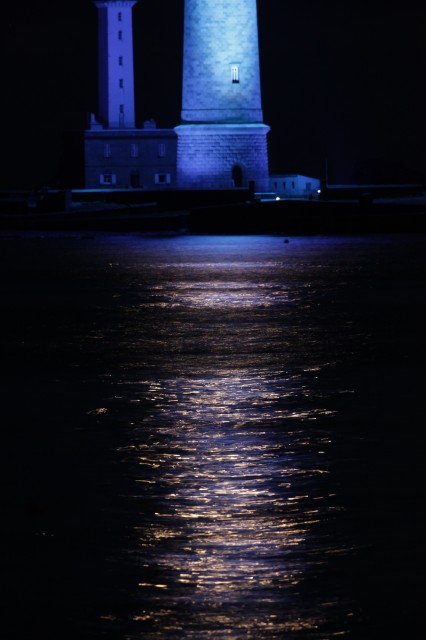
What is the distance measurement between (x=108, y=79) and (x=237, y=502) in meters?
63.2

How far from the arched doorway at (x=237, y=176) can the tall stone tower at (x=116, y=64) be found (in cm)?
1667

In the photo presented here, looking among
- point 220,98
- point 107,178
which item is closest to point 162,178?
point 107,178

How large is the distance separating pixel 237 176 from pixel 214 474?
4683 cm

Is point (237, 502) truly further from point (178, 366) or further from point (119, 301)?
point (119, 301)

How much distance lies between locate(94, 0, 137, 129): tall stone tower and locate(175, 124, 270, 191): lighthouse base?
1692 centimetres

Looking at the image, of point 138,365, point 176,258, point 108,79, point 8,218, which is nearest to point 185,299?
point 138,365

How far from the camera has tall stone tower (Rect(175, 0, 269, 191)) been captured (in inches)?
1914

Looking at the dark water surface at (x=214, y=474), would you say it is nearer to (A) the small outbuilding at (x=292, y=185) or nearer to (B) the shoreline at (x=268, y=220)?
(B) the shoreline at (x=268, y=220)

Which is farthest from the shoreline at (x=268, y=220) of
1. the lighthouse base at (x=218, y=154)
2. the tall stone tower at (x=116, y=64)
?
the tall stone tower at (x=116, y=64)

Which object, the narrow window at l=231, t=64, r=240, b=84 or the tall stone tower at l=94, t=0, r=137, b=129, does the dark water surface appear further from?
the tall stone tower at l=94, t=0, r=137, b=129

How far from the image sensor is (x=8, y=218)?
40406 mm

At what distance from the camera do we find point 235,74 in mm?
49281

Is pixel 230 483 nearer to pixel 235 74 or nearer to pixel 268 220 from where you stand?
pixel 268 220

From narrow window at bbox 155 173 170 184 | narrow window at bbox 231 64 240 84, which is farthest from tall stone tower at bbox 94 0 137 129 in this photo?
narrow window at bbox 231 64 240 84
